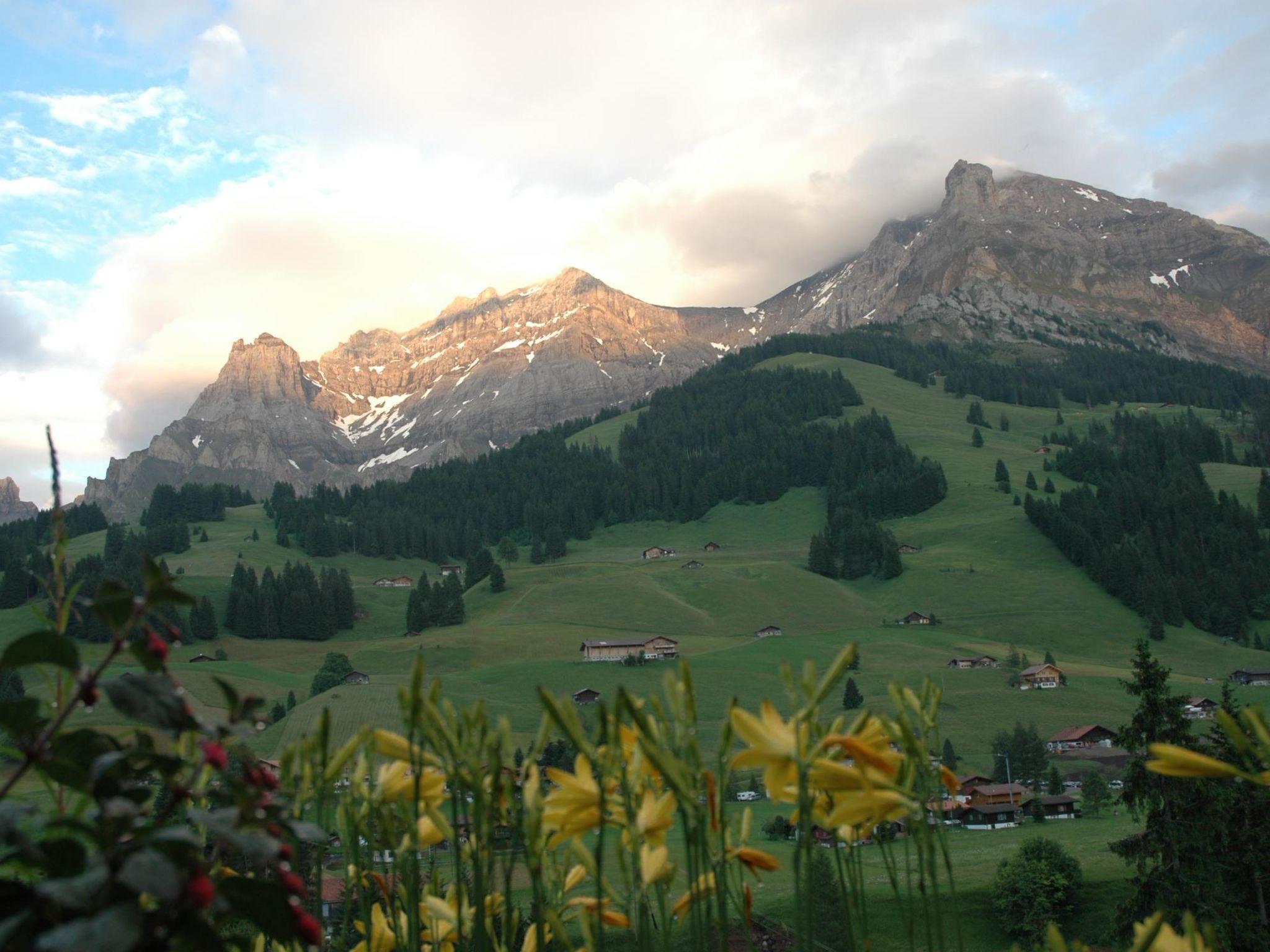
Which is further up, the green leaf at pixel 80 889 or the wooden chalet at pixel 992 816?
the green leaf at pixel 80 889

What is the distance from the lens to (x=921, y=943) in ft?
66.1

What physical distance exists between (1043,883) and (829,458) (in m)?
139

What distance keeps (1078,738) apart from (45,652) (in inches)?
2747

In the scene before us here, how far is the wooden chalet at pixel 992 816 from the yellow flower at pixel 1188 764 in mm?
49385

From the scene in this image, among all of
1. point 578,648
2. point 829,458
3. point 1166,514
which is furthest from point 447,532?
point 1166,514

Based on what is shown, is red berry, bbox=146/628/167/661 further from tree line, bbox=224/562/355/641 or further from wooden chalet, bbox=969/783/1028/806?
tree line, bbox=224/562/355/641

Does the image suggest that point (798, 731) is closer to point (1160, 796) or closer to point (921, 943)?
point (921, 943)

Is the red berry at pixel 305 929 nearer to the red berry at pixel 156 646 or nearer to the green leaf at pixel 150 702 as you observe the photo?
the green leaf at pixel 150 702

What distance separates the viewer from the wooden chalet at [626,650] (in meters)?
86.9

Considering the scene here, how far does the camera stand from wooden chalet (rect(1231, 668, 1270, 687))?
3095 inches

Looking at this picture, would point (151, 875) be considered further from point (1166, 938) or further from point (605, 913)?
point (1166, 938)

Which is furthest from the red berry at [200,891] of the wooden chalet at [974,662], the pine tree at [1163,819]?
the wooden chalet at [974,662]

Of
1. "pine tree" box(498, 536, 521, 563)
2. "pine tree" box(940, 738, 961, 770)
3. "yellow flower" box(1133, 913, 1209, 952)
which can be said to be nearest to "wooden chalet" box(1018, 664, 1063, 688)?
"pine tree" box(940, 738, 961, 770)

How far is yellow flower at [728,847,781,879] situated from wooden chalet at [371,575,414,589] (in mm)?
142918
